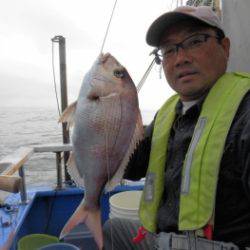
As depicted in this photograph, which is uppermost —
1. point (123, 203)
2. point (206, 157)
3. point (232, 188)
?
point (206, 157)

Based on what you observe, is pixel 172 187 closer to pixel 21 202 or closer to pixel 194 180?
pixel 194 180

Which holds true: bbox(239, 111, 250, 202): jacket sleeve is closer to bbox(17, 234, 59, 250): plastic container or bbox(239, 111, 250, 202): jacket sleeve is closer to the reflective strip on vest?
the reflective strip on vest

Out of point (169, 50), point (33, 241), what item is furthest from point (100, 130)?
point (33, 241)

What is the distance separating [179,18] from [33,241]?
2.45 metres

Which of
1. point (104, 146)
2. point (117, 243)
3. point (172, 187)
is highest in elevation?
point (104, 146)

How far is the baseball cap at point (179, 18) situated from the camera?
6.73 feet

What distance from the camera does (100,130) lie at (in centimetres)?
199

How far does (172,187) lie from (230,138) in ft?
1.59

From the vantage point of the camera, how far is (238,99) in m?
1.90

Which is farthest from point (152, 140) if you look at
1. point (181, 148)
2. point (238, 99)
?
point (238, 99)

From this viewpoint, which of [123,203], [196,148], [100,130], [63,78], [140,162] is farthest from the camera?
[63,78]

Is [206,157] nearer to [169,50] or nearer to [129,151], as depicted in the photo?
[129,151]

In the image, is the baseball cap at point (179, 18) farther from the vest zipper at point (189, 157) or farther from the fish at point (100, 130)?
the vest zipper at point (189, 157)

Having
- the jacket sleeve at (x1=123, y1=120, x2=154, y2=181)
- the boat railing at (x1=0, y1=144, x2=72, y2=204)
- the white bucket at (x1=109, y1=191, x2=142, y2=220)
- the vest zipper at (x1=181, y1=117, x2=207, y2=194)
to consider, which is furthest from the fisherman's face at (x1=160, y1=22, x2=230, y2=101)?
the white bucket at (x1=109, y1=191, x2=142, y2=220)
